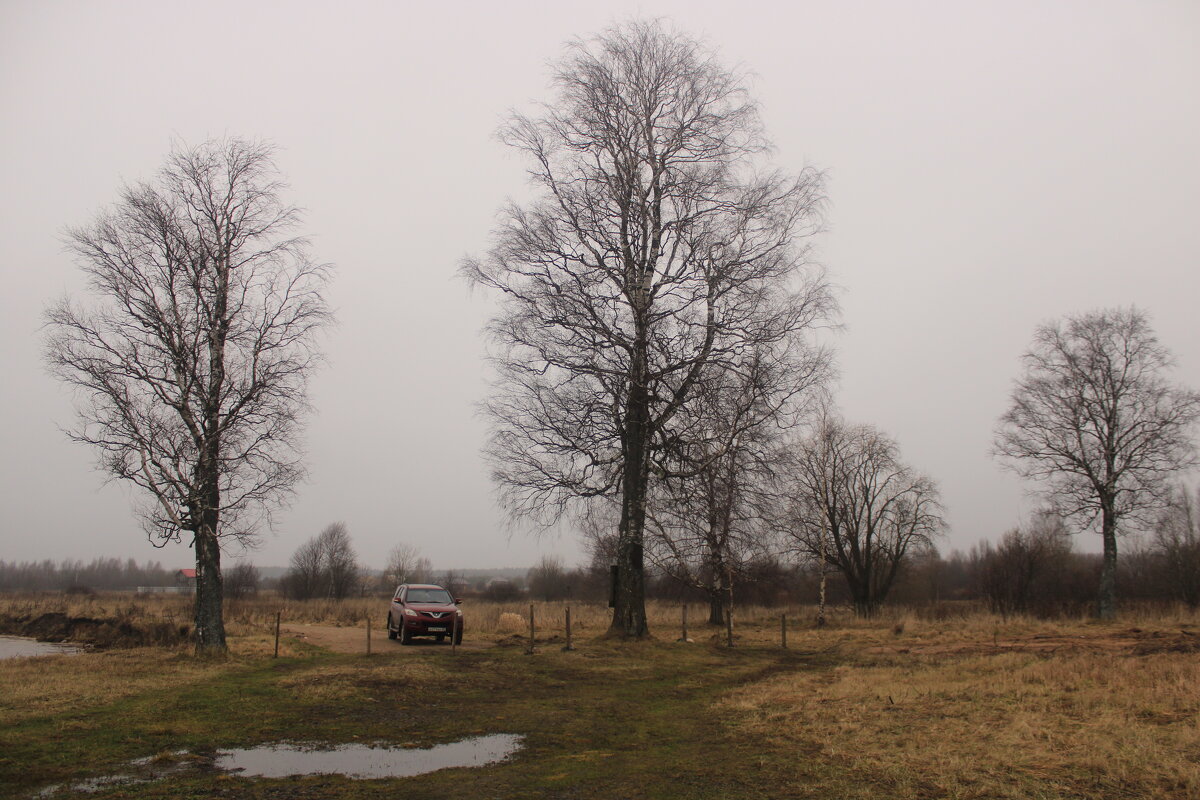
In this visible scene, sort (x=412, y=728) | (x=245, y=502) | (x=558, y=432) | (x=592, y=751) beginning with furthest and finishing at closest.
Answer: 1. (x=558, y=432)
2. (x=245, y=502)
3. (x=412, y=728)
4. (x=592, y=751)

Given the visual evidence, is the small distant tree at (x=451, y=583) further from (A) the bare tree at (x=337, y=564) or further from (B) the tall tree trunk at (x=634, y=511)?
(B) the tall tree trunk at (x=634, y=511)

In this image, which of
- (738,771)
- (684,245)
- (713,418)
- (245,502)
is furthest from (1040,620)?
(245,502)

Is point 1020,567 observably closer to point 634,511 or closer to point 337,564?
point 634,511

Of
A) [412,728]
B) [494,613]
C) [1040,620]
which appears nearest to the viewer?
[412,728]

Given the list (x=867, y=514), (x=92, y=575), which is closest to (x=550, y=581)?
(x=867, y=514)

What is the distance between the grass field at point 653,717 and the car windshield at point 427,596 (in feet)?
9.78

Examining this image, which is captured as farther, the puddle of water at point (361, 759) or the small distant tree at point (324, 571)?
the small distant tree at point (324, 571)

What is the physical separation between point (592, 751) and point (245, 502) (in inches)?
495

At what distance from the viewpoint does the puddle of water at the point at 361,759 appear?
7227 millimetres

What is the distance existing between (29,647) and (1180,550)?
4844 centimetres

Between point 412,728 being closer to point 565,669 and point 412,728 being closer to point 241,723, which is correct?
point 241,723

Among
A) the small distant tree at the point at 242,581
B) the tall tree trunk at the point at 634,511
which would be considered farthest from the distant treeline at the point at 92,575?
the tall tree trunk at the point at 634,511

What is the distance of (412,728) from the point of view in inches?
375

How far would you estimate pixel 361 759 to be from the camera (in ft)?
25.6
